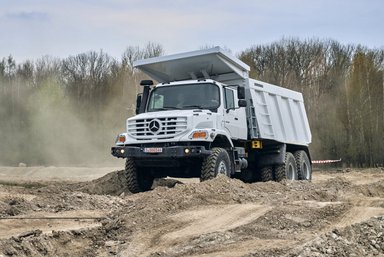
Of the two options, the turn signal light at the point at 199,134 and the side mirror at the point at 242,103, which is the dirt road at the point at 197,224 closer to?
the turn signal light at the point at 199,134

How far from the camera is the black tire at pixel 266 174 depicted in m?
15.9

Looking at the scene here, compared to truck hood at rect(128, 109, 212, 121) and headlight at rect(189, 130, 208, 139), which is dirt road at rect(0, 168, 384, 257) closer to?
headlight at rect(189, 130, 208, 139)

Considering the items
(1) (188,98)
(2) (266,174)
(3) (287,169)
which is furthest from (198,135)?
(3) (287,169)

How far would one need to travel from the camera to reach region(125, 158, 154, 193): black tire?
12.9 metres

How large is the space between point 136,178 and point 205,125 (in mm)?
2107

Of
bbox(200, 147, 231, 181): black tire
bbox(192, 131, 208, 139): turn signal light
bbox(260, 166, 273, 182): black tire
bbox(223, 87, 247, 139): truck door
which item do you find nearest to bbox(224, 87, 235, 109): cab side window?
bbox(223, 87, 247, 139): truck door

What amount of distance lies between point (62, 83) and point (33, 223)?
128ft

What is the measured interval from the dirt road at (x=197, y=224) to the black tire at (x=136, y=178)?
6.35ft

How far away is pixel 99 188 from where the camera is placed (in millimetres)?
14445

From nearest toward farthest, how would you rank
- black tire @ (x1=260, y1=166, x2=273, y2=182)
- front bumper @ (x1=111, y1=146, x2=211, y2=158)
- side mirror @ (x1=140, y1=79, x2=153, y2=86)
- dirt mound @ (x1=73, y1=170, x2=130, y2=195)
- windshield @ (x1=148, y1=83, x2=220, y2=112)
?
front bumper @ (x1=111, y1=146, x2=211, y2=158) → windshield @ (x1=148, y1=83, x2=220, y2=112) → side mirror @ (x1=140, y1=79, x2=153, y2=86) → dirt mound @ (x1=73, y1=170, x2=130, y2=195) → black tire @ (x1=260, y1=166, x2=273, y2=182)

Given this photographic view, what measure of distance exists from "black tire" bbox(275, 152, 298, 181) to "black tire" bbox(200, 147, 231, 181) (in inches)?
147

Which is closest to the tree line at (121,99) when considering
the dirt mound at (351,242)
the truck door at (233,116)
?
the truck door at (233,116)

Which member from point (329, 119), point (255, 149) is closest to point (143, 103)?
point (255, 149)

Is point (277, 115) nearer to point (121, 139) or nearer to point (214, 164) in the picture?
point (214, 164)
